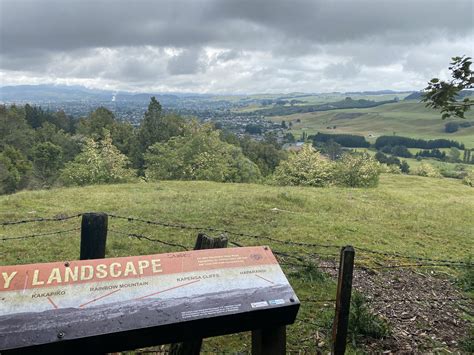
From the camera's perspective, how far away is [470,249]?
13344 millimetres

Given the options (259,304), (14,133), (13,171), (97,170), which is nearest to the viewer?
(259,304)

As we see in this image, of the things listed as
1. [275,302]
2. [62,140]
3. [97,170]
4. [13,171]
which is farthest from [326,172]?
[62,140]

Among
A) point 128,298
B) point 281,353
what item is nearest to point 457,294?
point 281,353

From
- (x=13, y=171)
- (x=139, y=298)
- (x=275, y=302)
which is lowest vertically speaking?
(x=13, y=171)

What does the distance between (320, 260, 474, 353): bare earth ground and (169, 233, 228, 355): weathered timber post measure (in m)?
3.37

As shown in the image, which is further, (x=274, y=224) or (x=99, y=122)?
(x=99, y=122)

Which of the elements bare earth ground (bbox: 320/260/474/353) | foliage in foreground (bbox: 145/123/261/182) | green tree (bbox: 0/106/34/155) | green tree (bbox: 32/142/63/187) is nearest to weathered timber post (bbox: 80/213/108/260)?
bare earth ground (bbox: 320/260/474/353)

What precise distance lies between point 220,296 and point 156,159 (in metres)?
41.7

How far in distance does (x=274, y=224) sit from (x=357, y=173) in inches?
1081

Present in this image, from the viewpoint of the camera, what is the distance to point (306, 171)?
4019cm

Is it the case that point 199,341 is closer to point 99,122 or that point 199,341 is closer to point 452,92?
point 452,92

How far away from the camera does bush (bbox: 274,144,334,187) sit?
38875mm

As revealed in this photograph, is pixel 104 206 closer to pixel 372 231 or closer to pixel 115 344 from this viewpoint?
pixel 372 231

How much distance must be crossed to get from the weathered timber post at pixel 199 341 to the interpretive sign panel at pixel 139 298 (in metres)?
0.44
